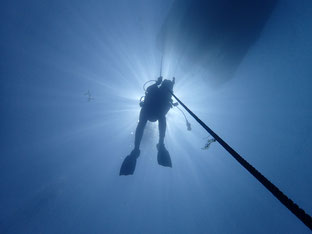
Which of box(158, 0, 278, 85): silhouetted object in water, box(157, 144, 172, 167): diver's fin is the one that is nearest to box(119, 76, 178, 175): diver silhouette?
box(157, 144, 172, 167): diver's fin

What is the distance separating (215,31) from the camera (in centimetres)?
1474

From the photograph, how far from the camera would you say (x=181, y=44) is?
14.2 metres

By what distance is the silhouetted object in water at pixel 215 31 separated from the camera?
13.4m

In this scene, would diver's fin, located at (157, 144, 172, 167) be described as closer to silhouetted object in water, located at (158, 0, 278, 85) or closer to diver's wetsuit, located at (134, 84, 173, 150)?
diver's wetsuit, located at (134, 84, 173, 150)

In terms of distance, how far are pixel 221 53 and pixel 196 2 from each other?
478 cm

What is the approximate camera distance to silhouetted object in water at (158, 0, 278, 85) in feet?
43.9

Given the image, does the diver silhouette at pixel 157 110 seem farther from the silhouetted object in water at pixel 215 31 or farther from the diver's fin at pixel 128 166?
the silhouetted object in water at pixel 215 31

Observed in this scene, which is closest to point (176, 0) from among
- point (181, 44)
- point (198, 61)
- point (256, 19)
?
point (181, 44)

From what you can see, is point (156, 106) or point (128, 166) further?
point (156, 106)

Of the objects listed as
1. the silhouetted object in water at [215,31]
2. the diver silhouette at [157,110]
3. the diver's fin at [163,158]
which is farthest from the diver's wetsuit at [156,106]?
the silhouetted object in water at [215,31]

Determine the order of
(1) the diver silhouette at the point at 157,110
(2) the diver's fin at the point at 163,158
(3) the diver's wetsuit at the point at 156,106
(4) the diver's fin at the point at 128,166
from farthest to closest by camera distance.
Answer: (3) the diver's wetsuit at the point at 156,106 → (1) the diver silhouette at the point at 157,110 → (2) the diver's fin at the point at 163,158 → (4) the diver's fin at the point at 128,166

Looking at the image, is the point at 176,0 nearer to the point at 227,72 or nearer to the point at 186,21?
the point at 186,21

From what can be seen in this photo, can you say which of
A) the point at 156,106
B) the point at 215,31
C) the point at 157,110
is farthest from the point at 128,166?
the point at 215,31

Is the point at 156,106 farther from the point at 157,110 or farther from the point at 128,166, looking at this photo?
the point at 128,166
